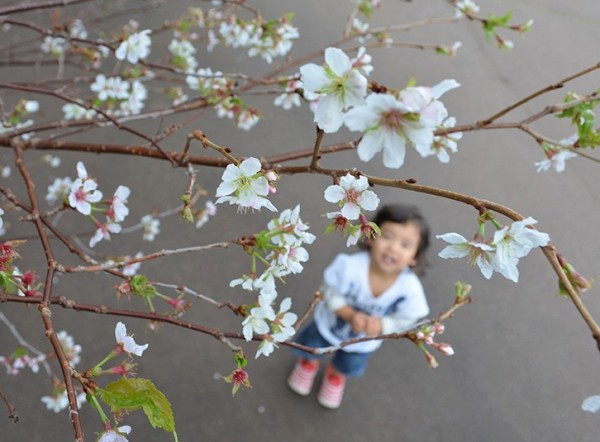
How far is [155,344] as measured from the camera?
7.11 ft

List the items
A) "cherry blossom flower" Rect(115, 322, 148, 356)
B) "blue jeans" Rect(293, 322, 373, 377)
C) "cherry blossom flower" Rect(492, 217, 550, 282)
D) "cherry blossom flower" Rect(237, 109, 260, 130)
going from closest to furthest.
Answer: "cherry blossom flower" Rect(492, 217, 550, 282), "cherry blossom flower" Rect(115, 322, 148, 356), "cherry blossom flower" Rect(237, 109, 260, 130), "blue jeans" Rect(293, 322, 373, 377)

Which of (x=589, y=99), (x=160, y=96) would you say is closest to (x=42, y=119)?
(x=160, y=96)

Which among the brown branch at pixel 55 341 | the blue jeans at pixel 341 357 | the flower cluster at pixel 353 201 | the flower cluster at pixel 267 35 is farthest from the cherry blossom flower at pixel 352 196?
the blue jeans at pixel 341 357

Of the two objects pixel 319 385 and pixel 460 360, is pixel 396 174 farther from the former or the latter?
pixel 319 385

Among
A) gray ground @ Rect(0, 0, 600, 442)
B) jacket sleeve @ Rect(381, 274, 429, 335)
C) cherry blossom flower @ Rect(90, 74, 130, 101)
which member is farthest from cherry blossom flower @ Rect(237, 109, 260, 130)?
gray ground @ Rect(0, 0, 600, 442)

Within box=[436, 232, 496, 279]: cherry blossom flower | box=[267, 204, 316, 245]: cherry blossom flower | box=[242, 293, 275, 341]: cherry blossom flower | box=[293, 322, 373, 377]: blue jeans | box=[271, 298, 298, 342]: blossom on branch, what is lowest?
box=[293, 322, 373, 377]: blue jeans

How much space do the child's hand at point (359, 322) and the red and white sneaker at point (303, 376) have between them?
342 mm

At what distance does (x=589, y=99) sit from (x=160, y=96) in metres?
2.58

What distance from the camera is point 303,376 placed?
2135 mm

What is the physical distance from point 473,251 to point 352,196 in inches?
6.3

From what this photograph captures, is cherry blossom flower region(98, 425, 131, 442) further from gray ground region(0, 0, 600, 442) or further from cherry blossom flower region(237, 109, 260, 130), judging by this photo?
gray ground region(0, 0, 600, 442)

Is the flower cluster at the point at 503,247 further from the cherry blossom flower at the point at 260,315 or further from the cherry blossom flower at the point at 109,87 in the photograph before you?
the cherry blossom flower at the point at 109,87

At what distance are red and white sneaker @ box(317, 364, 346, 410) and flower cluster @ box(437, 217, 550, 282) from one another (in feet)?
4.86

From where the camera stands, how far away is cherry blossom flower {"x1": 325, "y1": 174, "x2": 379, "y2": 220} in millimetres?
710
